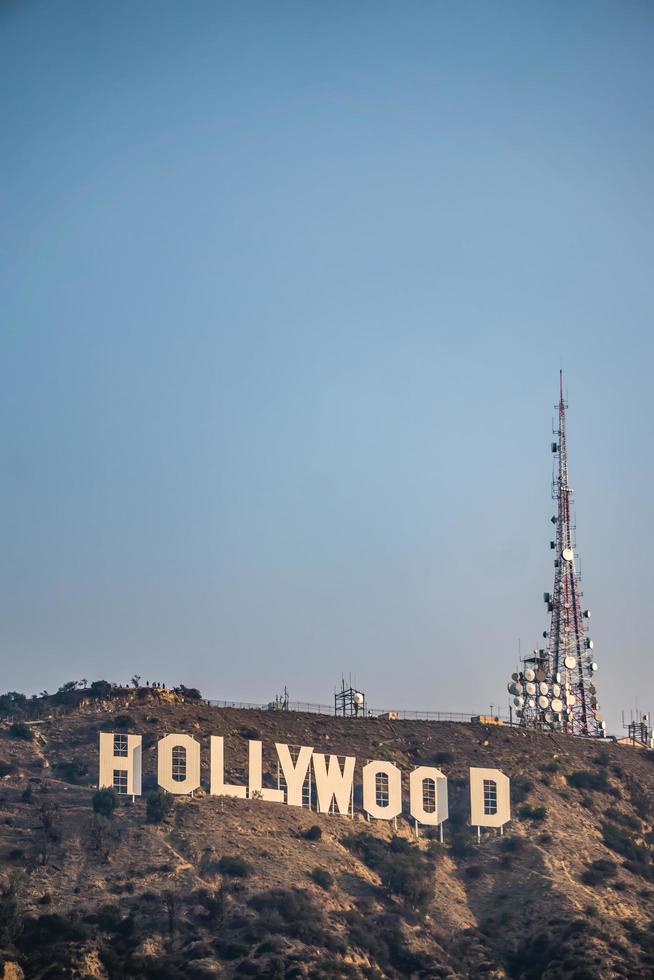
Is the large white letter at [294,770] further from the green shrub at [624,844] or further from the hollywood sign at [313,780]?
the green shrub at [624,844]

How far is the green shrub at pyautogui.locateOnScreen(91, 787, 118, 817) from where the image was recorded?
125812 millimetres

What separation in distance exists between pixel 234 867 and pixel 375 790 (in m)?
17.0

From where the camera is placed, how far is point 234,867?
12206 centimetres

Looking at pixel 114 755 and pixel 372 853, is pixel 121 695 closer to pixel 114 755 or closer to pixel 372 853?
pixel 114 755

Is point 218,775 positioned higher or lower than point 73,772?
lower

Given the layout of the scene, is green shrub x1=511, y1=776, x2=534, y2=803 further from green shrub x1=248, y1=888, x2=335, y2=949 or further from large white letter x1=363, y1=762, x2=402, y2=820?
green shrub x1=248, y1=888, x2=335, y2=949

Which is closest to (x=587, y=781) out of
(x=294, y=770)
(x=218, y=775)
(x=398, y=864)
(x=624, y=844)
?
(x=624, y=844)

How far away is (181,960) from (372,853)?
893 inches

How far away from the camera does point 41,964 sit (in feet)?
356

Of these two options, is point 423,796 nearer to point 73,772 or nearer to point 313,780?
point 313,780

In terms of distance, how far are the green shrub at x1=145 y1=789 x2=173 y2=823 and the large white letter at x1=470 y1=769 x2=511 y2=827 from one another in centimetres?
2459

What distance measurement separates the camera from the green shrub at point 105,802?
126 meters

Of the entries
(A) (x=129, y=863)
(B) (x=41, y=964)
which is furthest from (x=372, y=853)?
(B) (x=41, y=964)

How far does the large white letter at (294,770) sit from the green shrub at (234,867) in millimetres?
10209
